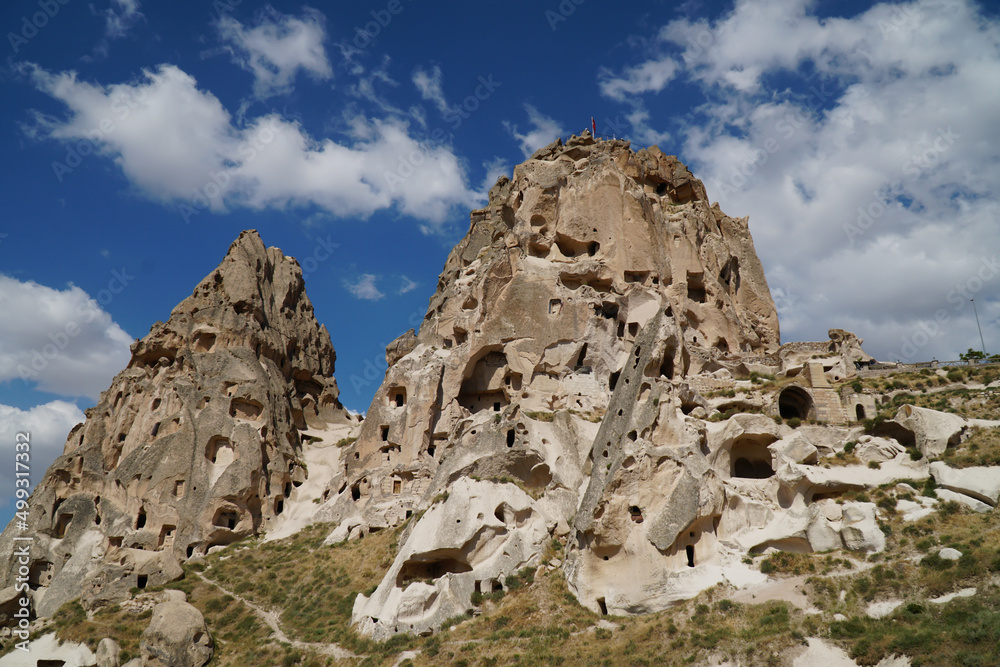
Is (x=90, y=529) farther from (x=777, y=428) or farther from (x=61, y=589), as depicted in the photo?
(x=777, y=428)

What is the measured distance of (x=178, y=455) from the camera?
47.2 meters

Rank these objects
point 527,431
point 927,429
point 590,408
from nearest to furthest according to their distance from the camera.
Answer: point 927,429 < point 527,431 < point 590,408

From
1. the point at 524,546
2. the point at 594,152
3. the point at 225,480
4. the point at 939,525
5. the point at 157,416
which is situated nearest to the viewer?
the point at 939,525

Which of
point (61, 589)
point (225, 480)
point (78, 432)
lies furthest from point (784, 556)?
point (78, 432)

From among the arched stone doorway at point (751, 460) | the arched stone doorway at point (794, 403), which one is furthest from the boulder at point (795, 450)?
the arched stone doorway at point (794, 403)

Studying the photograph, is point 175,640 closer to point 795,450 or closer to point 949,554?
point 795,450

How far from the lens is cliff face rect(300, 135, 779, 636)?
32406mm

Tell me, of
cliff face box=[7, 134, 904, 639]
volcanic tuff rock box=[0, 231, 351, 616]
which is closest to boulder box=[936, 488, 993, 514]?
cliff face box=[7, 134, 904, 639]

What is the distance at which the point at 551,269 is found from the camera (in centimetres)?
4825

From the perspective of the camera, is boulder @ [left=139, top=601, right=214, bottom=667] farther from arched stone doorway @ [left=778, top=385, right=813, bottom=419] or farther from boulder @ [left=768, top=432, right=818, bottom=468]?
arched stone doorway @ [left=778, top=385, right=813, bottom=419]

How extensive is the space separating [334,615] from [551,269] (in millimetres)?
25190

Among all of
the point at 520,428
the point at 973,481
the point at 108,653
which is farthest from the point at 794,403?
the point at 108,653

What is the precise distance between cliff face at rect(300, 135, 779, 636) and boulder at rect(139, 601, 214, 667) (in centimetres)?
736

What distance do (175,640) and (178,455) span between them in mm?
17271
